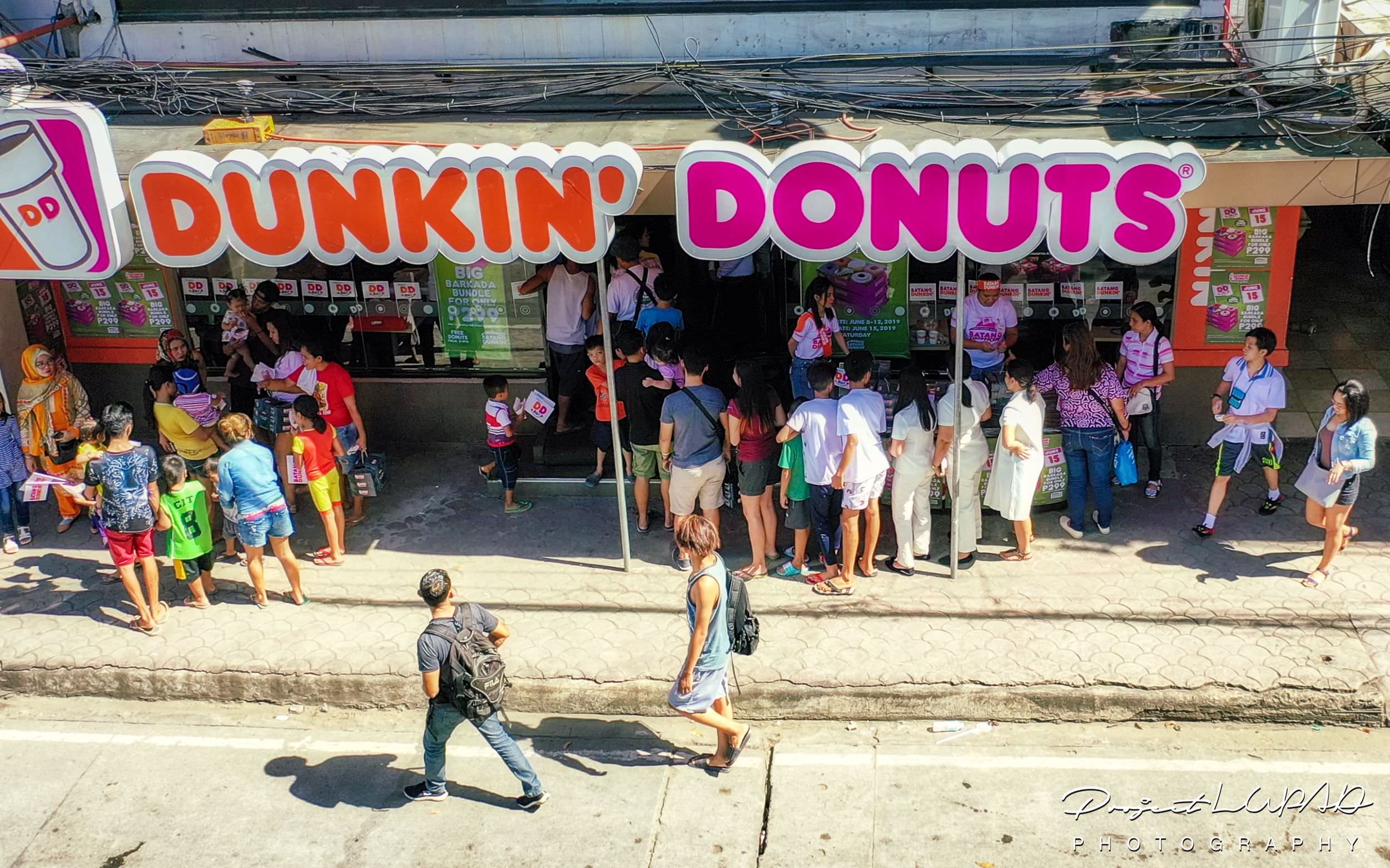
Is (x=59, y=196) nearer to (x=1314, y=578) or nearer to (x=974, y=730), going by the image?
(x=974, y=730)

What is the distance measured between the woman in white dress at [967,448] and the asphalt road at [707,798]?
175 centimetres

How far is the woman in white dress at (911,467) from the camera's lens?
8188 millimetres

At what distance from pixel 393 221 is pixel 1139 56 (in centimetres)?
642

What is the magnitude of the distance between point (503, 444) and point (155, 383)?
8.77 feet

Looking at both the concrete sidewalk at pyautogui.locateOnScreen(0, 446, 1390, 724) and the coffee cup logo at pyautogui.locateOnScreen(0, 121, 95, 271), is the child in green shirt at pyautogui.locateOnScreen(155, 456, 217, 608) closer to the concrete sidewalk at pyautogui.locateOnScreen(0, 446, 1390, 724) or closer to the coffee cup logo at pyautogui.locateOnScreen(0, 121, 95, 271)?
the concrete sidewalk at pyautogui.locateOnScreen(0, 446, 1390, 724)

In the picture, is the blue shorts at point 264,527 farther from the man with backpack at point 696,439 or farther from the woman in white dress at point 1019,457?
the woman in white dress at point 1019,457

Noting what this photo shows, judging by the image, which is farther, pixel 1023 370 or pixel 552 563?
pixel 552 563

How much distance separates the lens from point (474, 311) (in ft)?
36.2

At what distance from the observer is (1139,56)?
1018 centimetres

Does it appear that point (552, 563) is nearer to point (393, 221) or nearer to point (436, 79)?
point (393, 221)

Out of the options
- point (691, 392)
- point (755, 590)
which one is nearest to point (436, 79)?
point (691, 392)

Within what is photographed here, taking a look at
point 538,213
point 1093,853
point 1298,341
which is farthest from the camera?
point 1298,341

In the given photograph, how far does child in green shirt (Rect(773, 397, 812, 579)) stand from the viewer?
27.3 ft

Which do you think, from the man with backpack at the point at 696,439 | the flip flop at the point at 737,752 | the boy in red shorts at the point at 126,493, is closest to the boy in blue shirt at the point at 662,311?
the man with backpack at the point at 696,439
